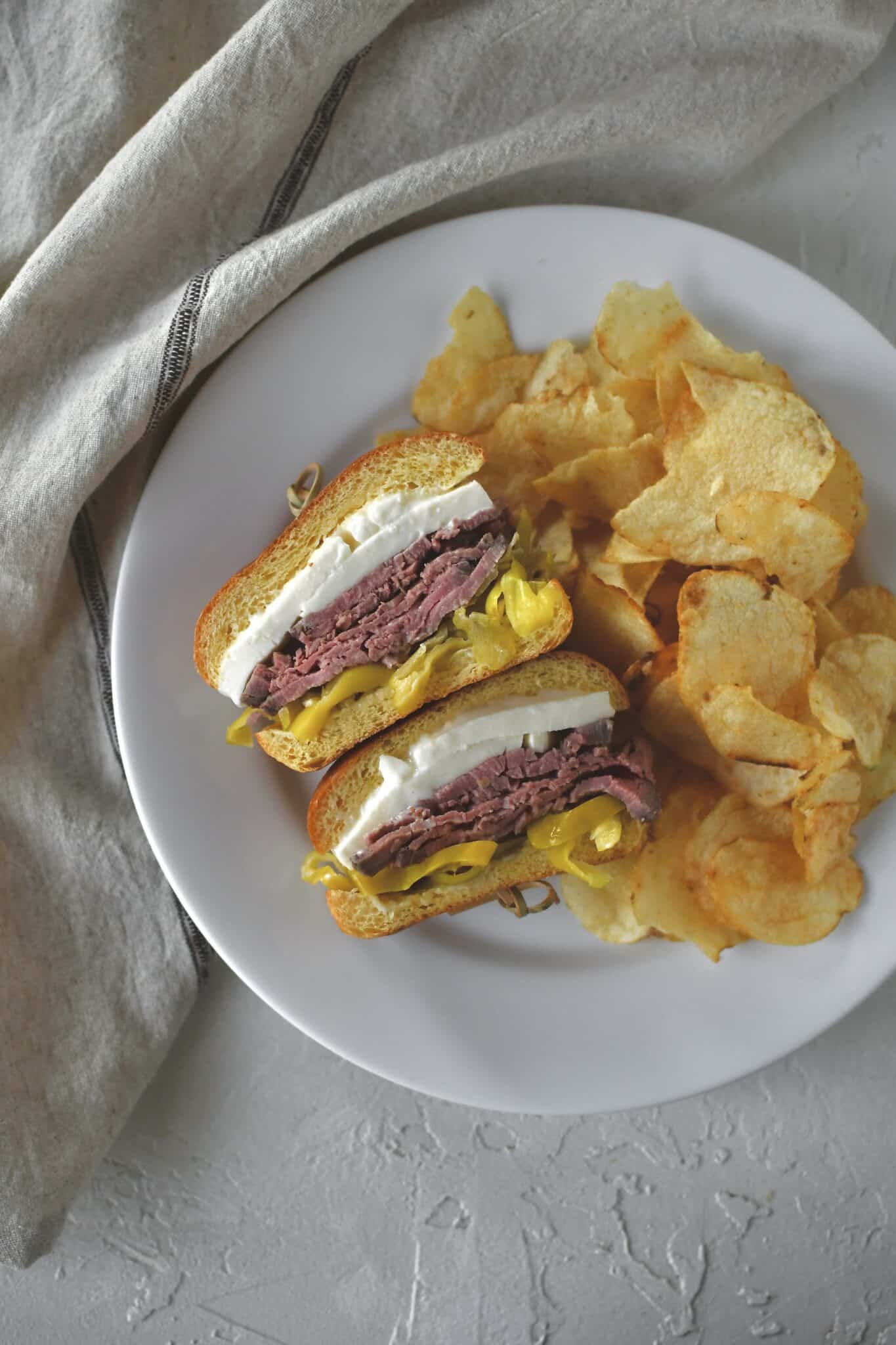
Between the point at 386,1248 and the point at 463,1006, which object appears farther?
the point at 386,1248

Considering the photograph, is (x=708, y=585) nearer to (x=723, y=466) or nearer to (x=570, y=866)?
(x=723, y=466)

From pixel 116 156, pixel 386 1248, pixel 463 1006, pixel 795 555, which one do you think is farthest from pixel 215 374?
pixel 386 1248

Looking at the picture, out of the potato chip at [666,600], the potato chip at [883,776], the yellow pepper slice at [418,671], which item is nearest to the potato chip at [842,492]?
the potato chip at [666,600]

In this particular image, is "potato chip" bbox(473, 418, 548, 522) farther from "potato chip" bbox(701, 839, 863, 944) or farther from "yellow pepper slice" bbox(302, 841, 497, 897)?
"potato chip" bbox(701, 839, 863, 944)

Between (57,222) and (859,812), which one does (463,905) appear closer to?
(859,812)

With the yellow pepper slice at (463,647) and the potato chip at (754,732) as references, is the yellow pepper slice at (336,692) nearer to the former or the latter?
the yellow pepper slice at (463,647)

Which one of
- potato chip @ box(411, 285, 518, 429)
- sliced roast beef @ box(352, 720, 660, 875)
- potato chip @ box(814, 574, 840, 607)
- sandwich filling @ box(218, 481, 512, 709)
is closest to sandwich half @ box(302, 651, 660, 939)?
sliced roast beef @ box(352, 720, 660, 875)
